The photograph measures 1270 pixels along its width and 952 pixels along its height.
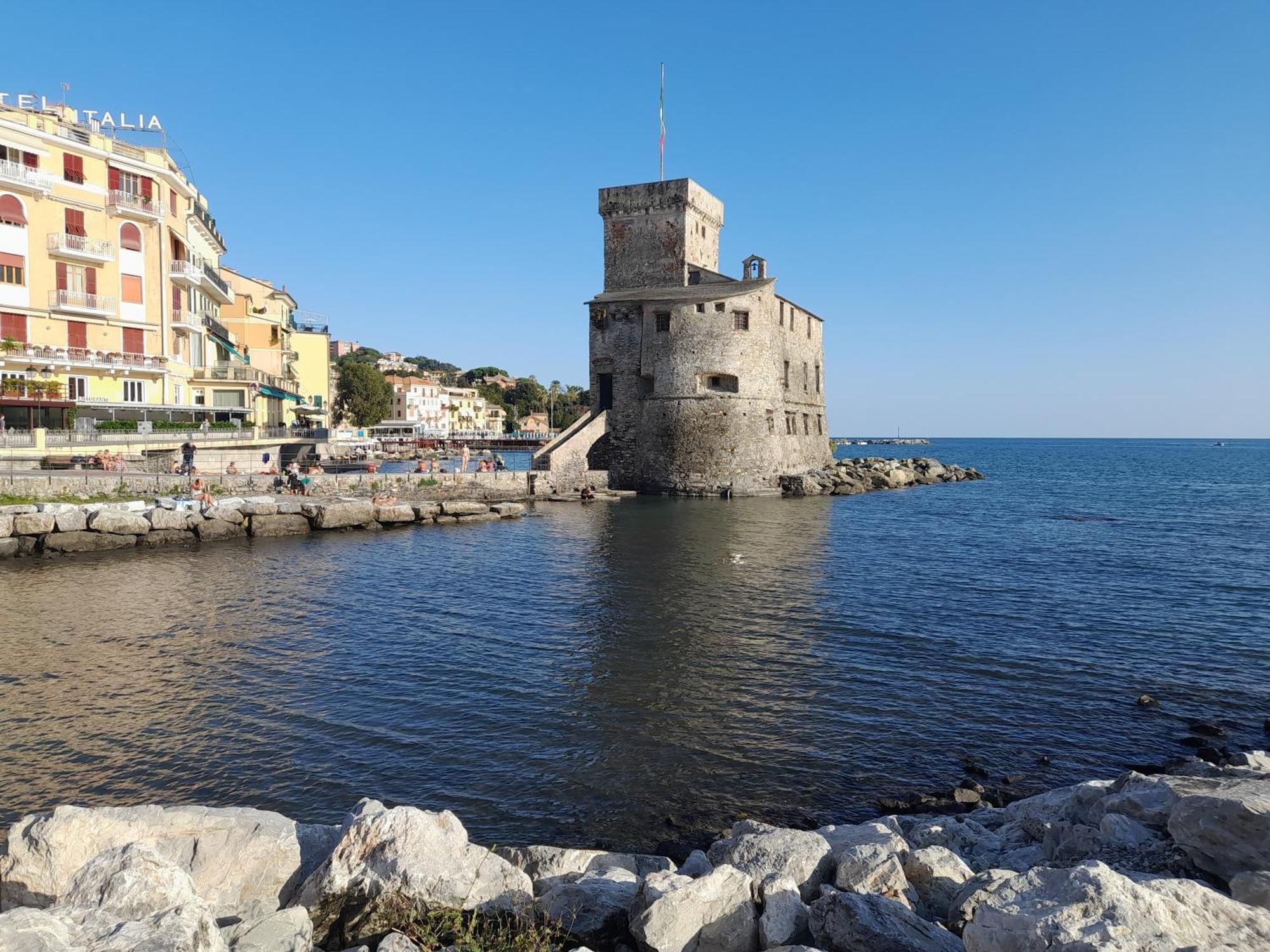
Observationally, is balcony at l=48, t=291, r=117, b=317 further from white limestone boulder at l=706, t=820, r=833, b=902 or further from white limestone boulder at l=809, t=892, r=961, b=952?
white limestone boulder at l=809, t=892, r=961, b=952

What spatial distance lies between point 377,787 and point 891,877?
18.9ft

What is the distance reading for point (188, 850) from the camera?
5.50m

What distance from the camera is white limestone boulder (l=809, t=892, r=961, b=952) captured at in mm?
4707

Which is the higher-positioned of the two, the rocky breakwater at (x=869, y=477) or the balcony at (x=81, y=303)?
the balcony at (x=81, y=303)

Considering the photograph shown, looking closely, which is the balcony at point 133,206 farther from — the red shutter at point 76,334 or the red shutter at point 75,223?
the red shutter at point 76,334

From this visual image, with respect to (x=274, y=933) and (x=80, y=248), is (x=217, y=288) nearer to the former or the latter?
(x=80, y=248)

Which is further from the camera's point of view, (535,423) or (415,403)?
(535,423)

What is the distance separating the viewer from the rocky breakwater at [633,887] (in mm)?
4219

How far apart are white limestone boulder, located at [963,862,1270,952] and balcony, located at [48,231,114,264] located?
40.5 m

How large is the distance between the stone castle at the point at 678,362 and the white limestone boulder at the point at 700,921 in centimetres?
3728

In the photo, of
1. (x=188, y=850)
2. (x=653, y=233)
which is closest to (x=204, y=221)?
(x=653, y=233)

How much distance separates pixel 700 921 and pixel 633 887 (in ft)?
2.55

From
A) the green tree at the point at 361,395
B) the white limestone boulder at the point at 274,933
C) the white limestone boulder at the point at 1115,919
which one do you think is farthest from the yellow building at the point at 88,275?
the green tree at the point at 361,395

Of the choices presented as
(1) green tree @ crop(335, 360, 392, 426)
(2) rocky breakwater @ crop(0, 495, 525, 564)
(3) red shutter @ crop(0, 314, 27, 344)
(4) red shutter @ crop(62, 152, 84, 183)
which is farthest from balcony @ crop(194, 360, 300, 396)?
(1) green tree @ crop(335, 360, 392, 426)
